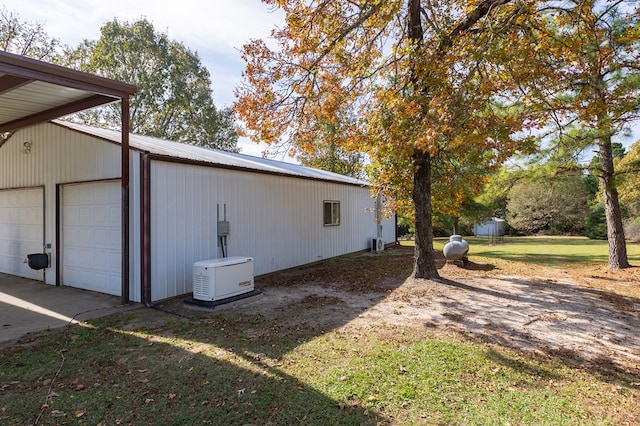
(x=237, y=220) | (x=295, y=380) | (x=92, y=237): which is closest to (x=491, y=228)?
(x=237, y=220)

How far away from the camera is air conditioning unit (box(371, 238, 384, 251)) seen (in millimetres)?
14984

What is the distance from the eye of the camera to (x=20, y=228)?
905 centimetres

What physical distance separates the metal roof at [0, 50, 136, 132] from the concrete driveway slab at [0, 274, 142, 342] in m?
3.58

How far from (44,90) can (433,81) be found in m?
6.85

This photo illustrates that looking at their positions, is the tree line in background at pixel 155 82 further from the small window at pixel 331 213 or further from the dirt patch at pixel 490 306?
the dirt patch at pixel 490 306

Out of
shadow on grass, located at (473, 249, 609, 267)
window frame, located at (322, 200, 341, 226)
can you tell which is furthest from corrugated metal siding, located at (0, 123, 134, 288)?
shadow on grass, located at (473, 249, 609, 267)

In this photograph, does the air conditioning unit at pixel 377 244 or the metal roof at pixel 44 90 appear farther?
the air conditioning unit at pixel 377 244

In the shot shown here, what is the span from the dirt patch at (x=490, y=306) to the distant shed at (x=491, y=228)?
1553cm

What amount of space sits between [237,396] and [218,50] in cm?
984

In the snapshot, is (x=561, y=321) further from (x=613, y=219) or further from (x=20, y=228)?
(x=20, y=228)

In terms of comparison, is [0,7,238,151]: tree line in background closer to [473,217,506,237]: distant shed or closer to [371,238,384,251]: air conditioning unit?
[371,238,384,251]: air conditioning unit

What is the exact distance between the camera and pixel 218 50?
10.4m

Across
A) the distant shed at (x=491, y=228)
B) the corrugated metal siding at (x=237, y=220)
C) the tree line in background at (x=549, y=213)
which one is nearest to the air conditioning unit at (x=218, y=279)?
the corrugated metal siding at (x=237, y=220)

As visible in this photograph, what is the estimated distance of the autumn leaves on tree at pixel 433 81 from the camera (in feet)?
18.9
